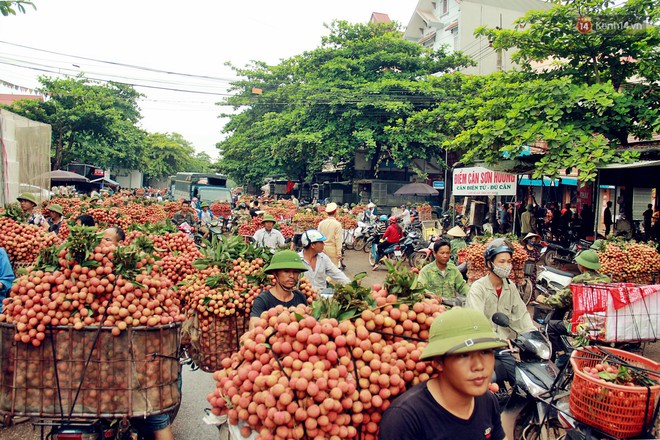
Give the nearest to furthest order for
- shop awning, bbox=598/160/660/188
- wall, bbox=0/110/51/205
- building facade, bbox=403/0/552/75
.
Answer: wall, bbox=0/110/51/205, shop awning, bbox=598/160/660/188, building facade, bbox=403/0/552/75

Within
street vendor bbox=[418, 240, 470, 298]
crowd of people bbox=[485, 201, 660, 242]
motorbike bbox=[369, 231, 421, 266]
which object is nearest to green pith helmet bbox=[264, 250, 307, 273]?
street vendor bbox=[418, 240, 470, 298]

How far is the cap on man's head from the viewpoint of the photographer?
213cm

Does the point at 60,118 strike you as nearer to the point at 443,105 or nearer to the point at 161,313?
the point at 443,105

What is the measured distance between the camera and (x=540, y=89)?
12.0 metres

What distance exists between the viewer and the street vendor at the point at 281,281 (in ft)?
13.6

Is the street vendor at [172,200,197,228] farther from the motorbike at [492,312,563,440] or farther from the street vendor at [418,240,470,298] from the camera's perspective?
the motorbike at [492,312,563,440]

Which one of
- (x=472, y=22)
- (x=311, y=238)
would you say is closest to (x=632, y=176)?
(x=311, y=238)

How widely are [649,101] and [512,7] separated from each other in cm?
3094

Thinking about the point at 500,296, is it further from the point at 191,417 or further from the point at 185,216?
the point at 185,216

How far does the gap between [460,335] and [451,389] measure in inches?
10.1

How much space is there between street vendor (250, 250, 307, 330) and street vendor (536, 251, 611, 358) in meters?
2.90

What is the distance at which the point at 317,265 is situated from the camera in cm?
614

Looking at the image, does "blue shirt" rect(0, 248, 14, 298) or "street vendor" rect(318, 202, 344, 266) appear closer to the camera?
"blue shirt" rect(0, 248, 14, 298)

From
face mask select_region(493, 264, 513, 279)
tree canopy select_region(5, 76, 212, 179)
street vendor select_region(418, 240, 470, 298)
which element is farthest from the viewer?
tree canopy select_region(5, 76, 212, 179)
